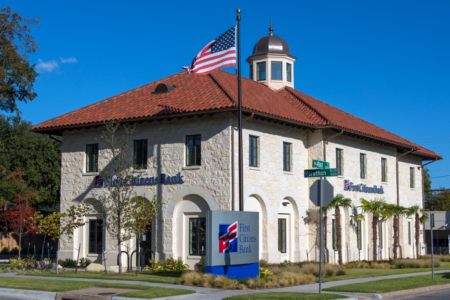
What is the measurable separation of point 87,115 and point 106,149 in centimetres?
212

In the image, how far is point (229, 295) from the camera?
598 inches

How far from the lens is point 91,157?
2758 cm

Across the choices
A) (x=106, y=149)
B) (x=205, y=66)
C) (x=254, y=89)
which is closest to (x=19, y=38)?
(x=106, y=149)

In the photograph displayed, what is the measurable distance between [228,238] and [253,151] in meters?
7.45

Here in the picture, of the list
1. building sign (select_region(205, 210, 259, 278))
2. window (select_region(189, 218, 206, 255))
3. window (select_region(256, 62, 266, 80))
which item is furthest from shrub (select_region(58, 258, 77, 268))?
window (select_region(256, 62, 266, 80))

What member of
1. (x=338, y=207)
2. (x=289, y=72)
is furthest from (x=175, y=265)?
(x=289, y=72)

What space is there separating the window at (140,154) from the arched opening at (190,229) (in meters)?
2.72

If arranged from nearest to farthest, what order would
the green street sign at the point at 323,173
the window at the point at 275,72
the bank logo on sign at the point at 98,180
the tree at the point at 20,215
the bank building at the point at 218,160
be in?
the green street sign at the point at 323,173 < the bank building at the point at 218,160 < the bank logo on sign at the point at 98,180 < the window at the point at 275,72 < the tree at the point at 20,215

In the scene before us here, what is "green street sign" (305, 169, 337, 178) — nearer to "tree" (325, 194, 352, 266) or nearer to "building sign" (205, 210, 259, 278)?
"building sign" (205, 210, 259, 278)

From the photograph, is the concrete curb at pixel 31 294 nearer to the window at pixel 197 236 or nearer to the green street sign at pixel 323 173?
the green street sign at pixel 323 173

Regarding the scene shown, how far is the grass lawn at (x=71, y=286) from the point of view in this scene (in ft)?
48.4

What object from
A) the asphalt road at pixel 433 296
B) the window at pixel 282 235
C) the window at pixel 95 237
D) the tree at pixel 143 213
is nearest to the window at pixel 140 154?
the tree at pixel 143 213

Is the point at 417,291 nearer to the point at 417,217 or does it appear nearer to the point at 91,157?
the point at 91,157

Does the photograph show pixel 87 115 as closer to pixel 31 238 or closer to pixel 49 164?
pixel 49 164
